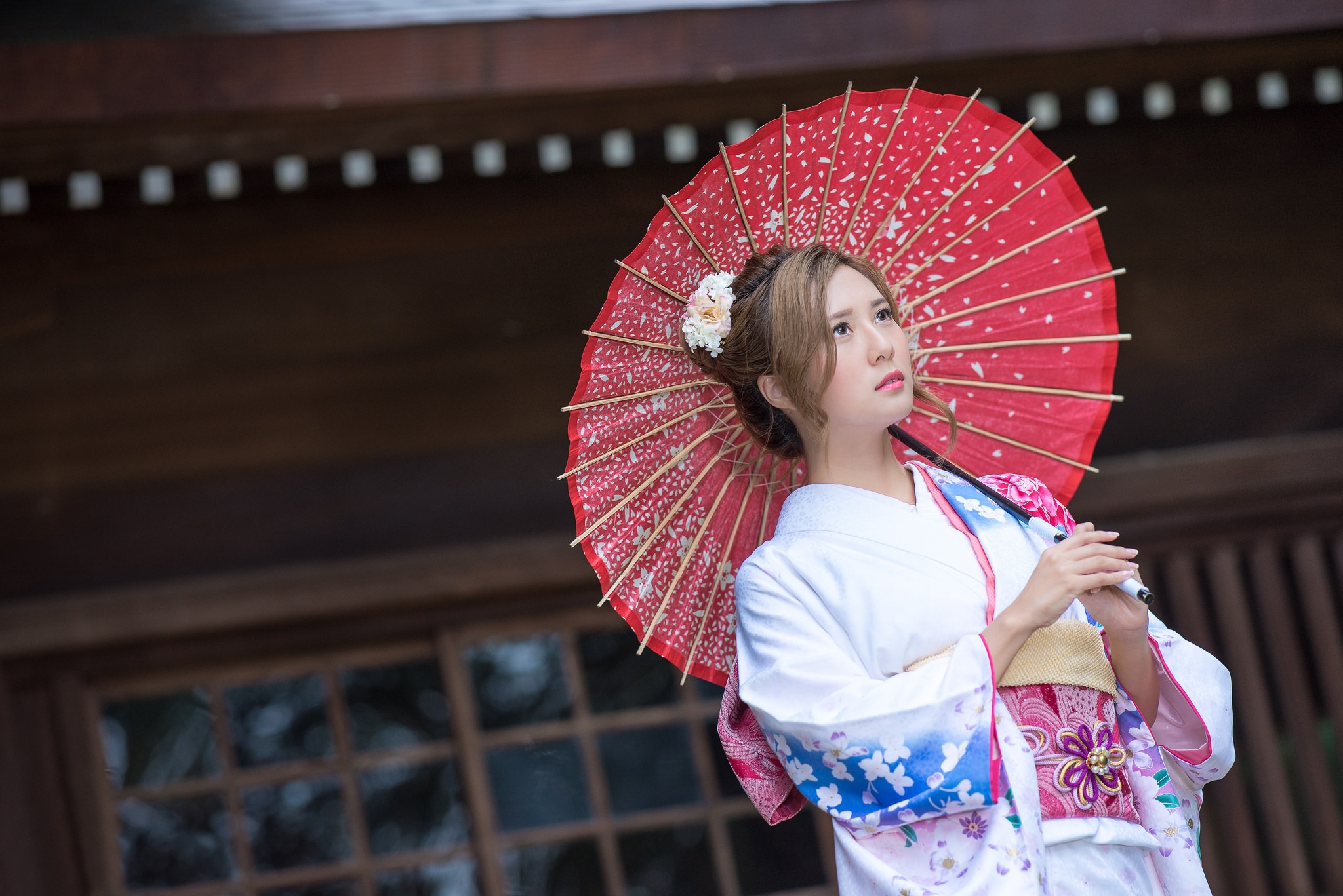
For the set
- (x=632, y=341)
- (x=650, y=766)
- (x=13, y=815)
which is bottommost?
(x=650, y=766)

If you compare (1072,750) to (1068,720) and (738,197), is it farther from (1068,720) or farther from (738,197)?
(738,197)

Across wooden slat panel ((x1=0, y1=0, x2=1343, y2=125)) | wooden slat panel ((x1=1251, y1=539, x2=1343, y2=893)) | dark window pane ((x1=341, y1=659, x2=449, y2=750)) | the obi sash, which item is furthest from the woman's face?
wooden slat panel ((x1=1251, y1=539, x2=1343, y2=893))

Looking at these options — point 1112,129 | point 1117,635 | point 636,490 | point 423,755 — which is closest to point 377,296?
point 423,755

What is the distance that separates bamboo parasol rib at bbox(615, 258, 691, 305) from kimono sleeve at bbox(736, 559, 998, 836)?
501 millimetres

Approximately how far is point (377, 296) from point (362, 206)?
0.25 metres

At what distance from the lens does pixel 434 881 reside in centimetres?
373

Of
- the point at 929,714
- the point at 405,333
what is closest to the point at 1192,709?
the point at 929,714

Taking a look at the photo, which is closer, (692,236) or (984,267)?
(692,236)

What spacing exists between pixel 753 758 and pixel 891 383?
0.57m

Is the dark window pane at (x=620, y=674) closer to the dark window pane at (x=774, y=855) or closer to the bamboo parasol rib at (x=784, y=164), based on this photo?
the dark window pane at (x=774, y=855)

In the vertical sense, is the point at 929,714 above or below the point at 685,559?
below

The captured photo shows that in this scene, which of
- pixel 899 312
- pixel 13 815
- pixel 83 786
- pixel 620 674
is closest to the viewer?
→ pixel 899 312

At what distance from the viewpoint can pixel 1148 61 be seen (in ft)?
10.9

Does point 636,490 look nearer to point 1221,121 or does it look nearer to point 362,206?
point 362,206
